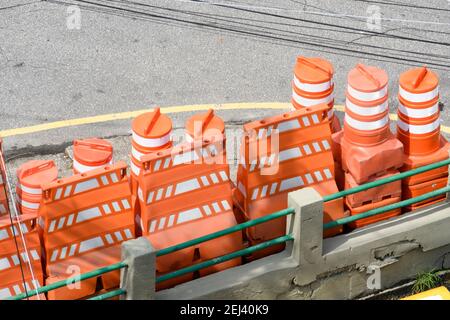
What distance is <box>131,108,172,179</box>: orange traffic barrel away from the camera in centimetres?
1055

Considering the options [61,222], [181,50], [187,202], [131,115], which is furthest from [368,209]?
[181,50]

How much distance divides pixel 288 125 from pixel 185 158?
99 centimetres

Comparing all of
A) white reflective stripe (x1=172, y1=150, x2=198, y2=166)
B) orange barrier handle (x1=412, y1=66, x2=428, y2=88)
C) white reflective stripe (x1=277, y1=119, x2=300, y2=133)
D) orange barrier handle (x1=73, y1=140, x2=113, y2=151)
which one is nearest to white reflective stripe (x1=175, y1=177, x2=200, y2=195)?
white reflective stripe (x1=172, y1=150, x2=198, y2=166)

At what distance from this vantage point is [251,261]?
34.3ft

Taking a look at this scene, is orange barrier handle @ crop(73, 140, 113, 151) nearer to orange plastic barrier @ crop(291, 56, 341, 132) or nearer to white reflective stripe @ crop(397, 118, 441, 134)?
orange plastic barrier @ crop(291, 56, 341, 132)

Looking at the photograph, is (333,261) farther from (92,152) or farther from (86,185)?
(92,152)

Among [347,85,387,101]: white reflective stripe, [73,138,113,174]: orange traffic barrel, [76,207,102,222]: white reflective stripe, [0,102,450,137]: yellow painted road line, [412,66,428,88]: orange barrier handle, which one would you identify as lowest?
[0,102,450,137]: yellow painted road line

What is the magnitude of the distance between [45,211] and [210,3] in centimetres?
642

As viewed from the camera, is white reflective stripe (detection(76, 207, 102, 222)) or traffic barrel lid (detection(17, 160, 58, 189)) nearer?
white reflective stripe (detection(76, 207, 102, 222))

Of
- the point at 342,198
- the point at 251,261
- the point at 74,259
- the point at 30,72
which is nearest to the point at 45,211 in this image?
the point at 74,259

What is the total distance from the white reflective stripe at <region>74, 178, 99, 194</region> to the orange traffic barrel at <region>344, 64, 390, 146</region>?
2389mm

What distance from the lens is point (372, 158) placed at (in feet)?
34.5
